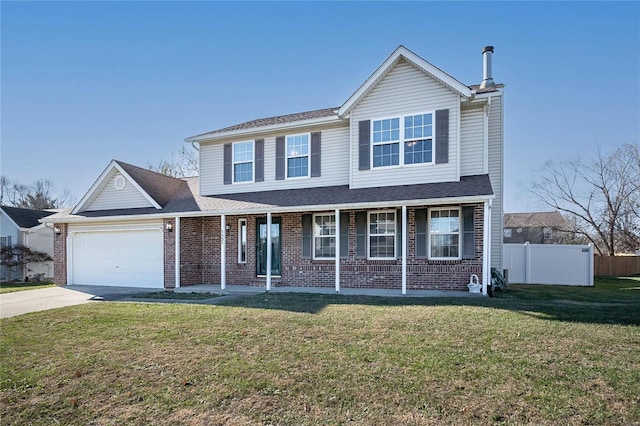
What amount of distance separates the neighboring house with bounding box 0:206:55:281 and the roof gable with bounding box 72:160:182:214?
863cm

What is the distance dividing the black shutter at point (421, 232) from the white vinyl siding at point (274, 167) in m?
2.74

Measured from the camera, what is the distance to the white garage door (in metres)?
13.7

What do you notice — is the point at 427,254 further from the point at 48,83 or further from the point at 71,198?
the point at 71,198

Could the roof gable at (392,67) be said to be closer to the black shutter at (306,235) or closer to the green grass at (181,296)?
the black shutter at (306,235)

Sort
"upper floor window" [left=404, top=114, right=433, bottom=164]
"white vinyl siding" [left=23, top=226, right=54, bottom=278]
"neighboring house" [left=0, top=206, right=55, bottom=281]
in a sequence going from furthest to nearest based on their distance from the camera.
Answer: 1. "white vinyl siding" [left=23, top=226, right=54, bottom=278]
2. "neighboring house" [left=0, top=206, right=55, bottom=281]
3. "upper floor window" [left=404, top=114, right=433, bottom=164]

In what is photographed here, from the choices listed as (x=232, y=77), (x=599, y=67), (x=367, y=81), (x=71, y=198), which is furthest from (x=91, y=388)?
(x=71, y=198)

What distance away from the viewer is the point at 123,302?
381 inches

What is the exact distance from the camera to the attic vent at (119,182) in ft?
47.6

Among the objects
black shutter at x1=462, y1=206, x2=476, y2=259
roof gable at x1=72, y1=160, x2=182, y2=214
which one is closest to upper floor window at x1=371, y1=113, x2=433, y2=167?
black shutter at x1=462, y1=206, x2=476, y2=259

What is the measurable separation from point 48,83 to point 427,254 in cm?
1525

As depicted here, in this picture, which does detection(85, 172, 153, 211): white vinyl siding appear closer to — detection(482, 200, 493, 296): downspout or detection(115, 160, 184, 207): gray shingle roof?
detection(115, 160, 184, 207): gray shingle roof

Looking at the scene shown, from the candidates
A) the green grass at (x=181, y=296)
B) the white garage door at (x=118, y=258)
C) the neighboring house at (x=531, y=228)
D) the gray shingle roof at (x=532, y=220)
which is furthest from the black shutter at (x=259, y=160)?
the gray shingle roof at (x=532, y=220)

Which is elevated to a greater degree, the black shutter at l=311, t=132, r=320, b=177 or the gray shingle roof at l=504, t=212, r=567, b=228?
the black shutter at l=311, t=132, r=320, b=177

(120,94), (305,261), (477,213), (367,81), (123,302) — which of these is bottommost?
(123,302)
